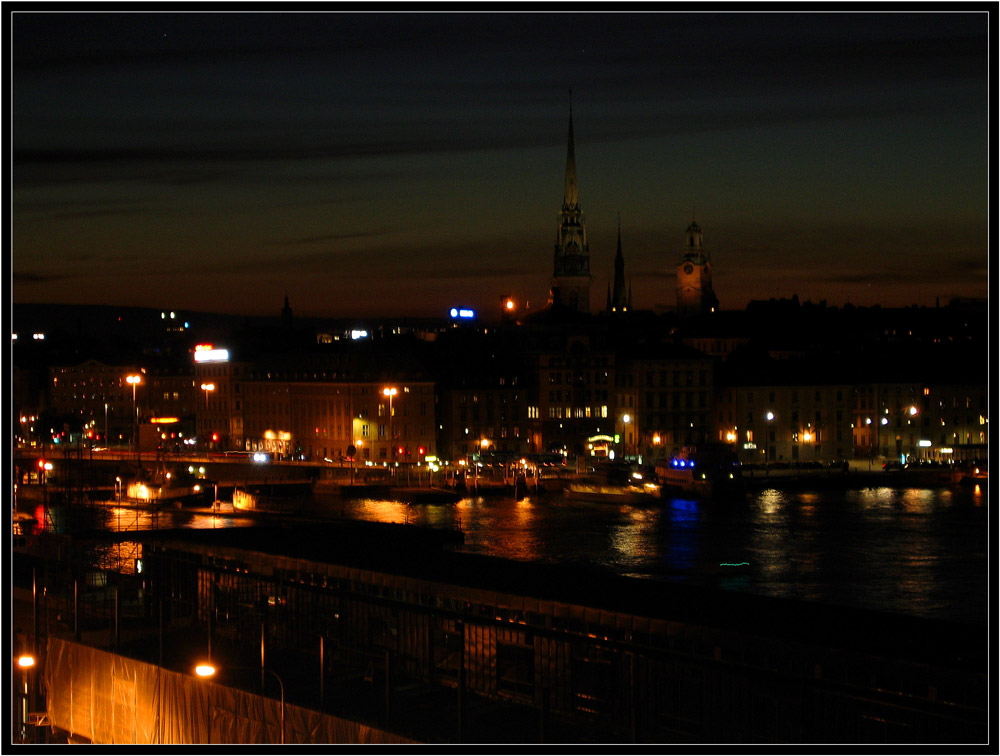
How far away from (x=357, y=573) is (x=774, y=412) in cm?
2828

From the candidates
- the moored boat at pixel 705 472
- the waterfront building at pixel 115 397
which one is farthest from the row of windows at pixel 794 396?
the waterfront building at pixel 115 397

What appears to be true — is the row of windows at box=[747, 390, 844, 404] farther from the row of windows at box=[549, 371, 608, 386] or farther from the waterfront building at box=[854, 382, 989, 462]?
the row of windows at box=[549, 371, 608, 386]

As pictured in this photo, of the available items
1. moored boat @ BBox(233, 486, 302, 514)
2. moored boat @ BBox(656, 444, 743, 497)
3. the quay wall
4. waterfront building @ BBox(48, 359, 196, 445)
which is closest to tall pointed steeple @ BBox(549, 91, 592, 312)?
waterfront building @ BBox(48, 359, 196, 445)

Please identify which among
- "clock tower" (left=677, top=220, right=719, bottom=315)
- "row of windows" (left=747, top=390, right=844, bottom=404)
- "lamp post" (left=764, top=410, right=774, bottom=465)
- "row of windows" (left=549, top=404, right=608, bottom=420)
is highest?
"clock tower" (left=677, top=220, right=719, bottom=315)

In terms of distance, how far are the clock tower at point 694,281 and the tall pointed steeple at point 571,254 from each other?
426cm

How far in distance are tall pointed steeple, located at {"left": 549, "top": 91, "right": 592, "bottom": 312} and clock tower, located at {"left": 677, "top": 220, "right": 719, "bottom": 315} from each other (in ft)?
14.0

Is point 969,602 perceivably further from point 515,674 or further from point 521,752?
point 521,752

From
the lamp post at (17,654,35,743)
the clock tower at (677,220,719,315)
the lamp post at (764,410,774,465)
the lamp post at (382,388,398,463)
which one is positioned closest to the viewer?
the lamp post at (17,654,35,743)

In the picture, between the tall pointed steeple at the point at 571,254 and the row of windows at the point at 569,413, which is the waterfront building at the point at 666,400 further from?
the tall pointed steeple at the point at 571,254

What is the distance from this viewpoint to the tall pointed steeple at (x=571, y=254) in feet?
229

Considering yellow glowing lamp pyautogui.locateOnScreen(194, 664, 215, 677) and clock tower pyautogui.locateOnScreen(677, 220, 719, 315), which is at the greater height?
clock tower pyautogui.locateOnScreen(677, 220, 719, 315)

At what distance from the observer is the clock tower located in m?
68.6

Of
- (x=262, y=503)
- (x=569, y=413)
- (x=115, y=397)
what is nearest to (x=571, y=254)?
(x=115, y=397)

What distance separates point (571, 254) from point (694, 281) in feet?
18.3
